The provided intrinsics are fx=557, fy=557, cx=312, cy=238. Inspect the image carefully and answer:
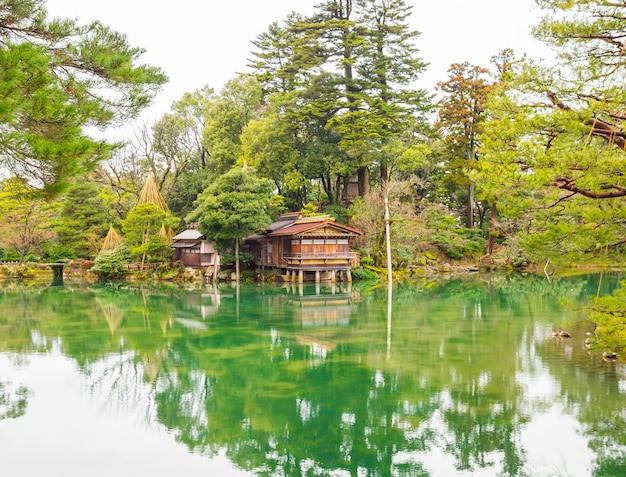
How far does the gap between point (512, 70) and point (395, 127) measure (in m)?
20.2

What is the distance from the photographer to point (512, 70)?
250 inches

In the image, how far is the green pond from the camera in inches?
199

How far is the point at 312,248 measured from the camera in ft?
71.1

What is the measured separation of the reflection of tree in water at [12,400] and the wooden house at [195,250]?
1605 cm

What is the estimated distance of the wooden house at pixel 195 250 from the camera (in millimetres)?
23688

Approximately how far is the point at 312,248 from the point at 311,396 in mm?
14879

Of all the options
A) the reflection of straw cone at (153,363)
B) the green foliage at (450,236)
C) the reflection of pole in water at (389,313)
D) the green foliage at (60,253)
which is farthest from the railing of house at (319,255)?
the reflection of straw cone at (153,363)

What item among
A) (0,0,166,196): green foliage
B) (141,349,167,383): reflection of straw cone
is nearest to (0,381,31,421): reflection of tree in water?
(141,349,167,383): reflection of straw cone

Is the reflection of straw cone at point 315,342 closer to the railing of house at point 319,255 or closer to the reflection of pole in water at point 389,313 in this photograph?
the reflection of pole in water at point 389,313

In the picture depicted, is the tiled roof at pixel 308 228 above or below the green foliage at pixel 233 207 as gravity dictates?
below

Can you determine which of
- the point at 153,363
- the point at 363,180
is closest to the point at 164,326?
the point at 153,363

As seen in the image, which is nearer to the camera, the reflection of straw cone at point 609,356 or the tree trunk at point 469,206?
the reflection of straw cone at point 609,356

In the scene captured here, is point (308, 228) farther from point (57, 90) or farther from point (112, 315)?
point (57, 90)

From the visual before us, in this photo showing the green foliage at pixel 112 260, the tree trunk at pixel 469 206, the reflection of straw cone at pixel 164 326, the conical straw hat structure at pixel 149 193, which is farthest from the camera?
the tree trunk at pixel 469 206
